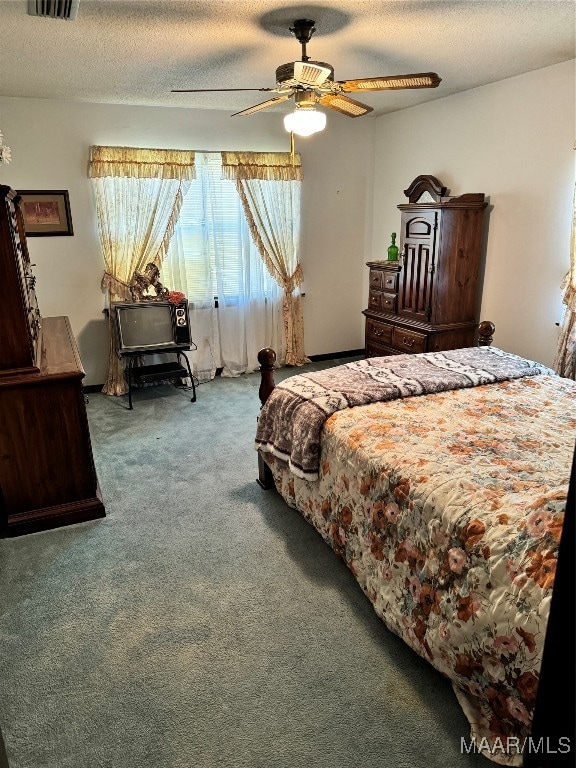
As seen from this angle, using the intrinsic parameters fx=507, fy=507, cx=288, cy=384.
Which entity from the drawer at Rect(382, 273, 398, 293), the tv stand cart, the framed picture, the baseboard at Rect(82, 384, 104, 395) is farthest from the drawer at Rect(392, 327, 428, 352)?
the framed picture

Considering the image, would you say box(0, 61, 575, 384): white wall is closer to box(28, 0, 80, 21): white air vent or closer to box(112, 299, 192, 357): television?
box(112, 299, 192, 357): television

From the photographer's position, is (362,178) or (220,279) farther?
(362,178)

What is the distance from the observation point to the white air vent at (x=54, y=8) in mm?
2008

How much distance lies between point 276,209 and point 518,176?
2.30 meters

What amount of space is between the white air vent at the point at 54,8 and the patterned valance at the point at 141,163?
7.91 ft

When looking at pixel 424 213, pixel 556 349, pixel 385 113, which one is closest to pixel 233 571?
pixel 556 349

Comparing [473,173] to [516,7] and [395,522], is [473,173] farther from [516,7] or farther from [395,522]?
[395,522]

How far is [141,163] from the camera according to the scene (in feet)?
15.0

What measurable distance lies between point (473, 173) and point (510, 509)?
11.6 feet

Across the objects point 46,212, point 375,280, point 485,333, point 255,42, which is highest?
point 255,42

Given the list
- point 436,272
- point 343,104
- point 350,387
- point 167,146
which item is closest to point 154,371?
point 167,146

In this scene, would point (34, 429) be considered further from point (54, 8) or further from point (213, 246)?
point (213, 246)

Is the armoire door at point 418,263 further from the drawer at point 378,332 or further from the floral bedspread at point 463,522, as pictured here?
the floral bedspread at point 463,522

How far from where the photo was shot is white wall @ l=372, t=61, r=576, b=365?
3.54 metres
